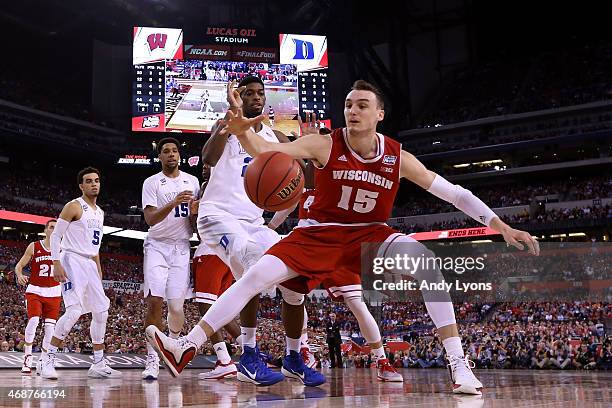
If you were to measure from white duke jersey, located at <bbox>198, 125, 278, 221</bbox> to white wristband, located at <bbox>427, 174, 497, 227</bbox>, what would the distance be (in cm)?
151

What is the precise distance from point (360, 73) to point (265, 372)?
119ft

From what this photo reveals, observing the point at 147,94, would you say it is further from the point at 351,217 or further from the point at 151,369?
the point at 351,217


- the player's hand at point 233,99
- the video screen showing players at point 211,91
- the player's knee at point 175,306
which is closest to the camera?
the player's hand at point 233,99

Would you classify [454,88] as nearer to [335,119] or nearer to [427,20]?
[427,20]

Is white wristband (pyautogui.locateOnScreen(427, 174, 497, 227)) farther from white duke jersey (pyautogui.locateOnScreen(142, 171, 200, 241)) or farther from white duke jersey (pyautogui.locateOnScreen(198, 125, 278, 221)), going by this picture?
white duke jersey (pyautogui.locateOnScreen(142, 171, 200, 241))

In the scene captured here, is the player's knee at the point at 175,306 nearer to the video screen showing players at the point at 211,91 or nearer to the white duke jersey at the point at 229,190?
the white duke jersey at the point at 229,190

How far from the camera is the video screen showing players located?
28547mm

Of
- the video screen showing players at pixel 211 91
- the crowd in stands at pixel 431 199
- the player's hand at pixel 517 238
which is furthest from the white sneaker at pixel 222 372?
the crowd in stands at pixel 431 199

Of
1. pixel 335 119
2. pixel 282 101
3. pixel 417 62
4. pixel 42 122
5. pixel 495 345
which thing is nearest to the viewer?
pixel 495 345

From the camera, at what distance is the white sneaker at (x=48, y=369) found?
7.18 metres

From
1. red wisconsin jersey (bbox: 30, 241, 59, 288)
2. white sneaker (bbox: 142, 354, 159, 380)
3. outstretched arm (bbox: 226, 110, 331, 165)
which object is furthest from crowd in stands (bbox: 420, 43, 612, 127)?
outstretched arm (bbox: 226, 110, 331, 165)

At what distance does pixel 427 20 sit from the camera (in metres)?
41.6

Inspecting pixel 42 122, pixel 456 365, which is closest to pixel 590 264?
pixel 456 365

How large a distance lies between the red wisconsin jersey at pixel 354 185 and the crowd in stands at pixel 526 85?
32.8 metres
